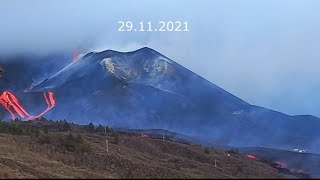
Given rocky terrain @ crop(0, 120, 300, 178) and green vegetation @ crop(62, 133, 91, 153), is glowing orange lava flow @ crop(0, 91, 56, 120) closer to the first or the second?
rocky terrain @ crop(0, 120, 300, 178)

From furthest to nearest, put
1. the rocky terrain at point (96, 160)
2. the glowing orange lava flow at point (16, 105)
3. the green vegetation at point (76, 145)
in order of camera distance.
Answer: the glowing orange lava flow at point (16, 105) < the green vegetation at point (76, 145) < the rocky terrain at point (96, 160)

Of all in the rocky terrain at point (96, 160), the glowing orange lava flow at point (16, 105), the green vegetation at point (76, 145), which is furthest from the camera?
the glowing orange lava flow at point (16, 105)

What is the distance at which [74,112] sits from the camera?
180 m

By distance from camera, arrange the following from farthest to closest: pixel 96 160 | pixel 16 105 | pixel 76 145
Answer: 1. pixel 16 105
2. pixel 76 145
3. pixel 96 160

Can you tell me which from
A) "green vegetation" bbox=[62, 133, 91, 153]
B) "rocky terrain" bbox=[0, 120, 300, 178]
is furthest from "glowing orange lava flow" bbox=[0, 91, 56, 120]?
"green vegetation" bbox=[62, 133, 91, 153]

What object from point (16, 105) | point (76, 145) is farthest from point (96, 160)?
point (16, 105)

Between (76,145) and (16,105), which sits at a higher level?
(16,105)

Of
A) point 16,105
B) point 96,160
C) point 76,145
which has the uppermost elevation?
Answer: point 16,105

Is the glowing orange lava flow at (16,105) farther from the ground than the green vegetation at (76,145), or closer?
farther from the ground

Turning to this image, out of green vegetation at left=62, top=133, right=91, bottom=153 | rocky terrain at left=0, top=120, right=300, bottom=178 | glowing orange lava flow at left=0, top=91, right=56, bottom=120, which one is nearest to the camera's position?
rocky terrain at left=0, top=120, right=300, bottom=178

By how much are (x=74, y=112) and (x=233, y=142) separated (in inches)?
2274

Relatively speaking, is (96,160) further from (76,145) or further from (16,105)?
(16,105)

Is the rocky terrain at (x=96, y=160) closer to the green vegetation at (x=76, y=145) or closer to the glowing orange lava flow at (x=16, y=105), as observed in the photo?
the green vegetation at (x=76, y=145)

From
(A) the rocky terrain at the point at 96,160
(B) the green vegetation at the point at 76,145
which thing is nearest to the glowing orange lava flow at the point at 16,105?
(A) the rocky terrain at the point at 96,160
